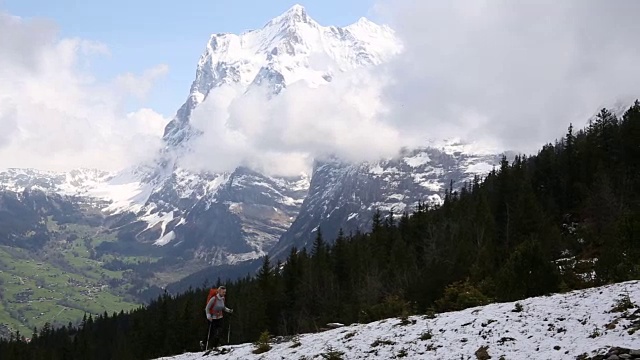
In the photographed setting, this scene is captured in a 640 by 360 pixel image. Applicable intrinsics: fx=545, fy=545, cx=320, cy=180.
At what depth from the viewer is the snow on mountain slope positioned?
15461mm

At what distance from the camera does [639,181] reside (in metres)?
77.7

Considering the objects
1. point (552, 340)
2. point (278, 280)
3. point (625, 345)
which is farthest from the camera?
point (278, 280)

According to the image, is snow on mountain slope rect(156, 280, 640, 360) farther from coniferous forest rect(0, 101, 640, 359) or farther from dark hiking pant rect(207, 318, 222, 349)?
coniferous forest rect(0, 101, 640, 359)

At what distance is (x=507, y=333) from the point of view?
679 inches

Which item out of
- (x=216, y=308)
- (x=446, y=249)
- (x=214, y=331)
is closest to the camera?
(x=216, y=308)

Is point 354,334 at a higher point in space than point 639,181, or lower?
lower

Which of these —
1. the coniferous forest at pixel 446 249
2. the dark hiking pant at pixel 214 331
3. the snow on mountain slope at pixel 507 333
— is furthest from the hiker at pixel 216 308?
the coniferous forest at pixel 446 249

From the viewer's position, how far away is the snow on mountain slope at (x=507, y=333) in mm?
15461

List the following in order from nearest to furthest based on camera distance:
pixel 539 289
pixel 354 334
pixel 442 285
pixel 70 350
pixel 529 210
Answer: pixel 354 334 < pixel 539 289 < pixel 442 285 < pixel 529 210 < pixel 70 350

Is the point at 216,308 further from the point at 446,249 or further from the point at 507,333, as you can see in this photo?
the point at 446,249

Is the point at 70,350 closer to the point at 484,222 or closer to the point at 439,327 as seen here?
the point at 484,222

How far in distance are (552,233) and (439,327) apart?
50.0 meters

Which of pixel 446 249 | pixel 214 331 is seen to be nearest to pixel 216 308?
pixel 214 331

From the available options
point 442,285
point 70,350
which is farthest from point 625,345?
point 70,350
